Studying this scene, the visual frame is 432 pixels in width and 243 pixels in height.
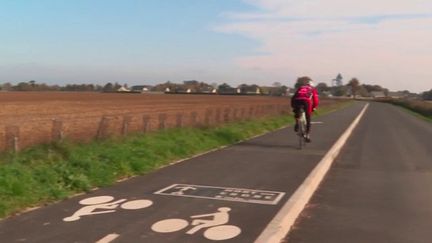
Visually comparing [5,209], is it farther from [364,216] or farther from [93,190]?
[364,216]

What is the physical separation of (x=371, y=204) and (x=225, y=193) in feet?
6.36

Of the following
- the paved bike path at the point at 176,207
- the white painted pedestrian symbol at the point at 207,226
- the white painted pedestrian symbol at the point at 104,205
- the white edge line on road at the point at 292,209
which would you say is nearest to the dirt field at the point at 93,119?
the paved bike path at the point at 176,207

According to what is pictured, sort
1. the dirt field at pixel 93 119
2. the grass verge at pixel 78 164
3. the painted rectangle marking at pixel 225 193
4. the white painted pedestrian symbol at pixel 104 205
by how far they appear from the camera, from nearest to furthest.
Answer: the white painted pedestrian symbol at pixel 104 205, the grass verge at pixel 78 164, the painted rectangle marking at pixel 225 193, the dirt field at pixel 93 119

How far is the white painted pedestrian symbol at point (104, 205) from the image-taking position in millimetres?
5910

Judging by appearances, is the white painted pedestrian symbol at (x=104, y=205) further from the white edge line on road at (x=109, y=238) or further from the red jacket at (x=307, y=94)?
the red jacket at (x=307, y=94)

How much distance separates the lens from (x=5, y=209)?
5.76m

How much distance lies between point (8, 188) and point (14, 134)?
3.31 metres

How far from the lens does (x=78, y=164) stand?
8203mm

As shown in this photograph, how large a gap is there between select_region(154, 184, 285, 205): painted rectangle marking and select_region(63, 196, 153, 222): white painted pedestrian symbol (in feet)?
2.25

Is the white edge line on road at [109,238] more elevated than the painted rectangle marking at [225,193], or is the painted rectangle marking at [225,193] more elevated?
the white edge line on road at [109,238]

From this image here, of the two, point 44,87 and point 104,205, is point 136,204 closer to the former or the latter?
point 104,205

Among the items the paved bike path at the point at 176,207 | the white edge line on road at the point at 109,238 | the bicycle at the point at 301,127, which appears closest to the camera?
the white edge line on road at the point at 109,238

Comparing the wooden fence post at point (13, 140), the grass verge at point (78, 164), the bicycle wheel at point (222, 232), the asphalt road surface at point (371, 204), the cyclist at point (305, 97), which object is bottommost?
the asphalt road surface at point (371, 204)

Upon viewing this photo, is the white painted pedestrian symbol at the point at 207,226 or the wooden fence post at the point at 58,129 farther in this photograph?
the wooden fence post at the point at 58,129
